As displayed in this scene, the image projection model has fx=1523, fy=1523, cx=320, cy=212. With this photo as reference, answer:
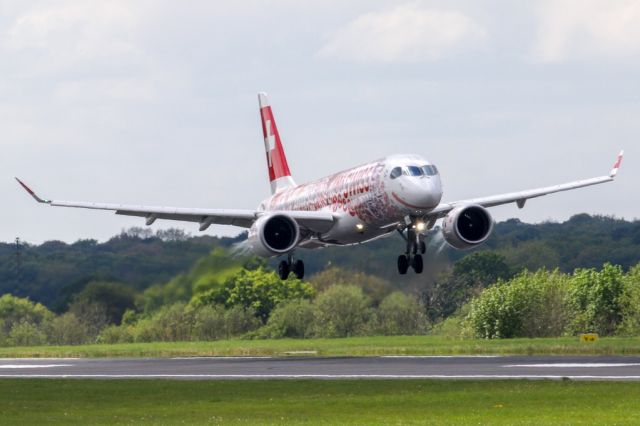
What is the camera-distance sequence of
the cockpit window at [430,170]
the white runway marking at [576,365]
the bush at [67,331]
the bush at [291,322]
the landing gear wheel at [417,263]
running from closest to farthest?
1. the white runway marking at [576,365]
2. the cockpit window at [430,170]
3. the landing gear wheel at [417,263]
4. the bush at [67,331]
5. the bush at [291,322]

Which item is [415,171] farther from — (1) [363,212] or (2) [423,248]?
(2) [423,248]

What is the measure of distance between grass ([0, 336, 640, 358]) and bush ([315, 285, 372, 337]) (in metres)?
1.43

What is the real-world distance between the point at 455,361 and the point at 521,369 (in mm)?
9953

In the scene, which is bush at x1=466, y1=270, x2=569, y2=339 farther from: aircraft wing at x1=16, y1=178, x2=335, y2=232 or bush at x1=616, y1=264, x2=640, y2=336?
aircraft wing at x1=16, y1=178, x2=335, y2=232

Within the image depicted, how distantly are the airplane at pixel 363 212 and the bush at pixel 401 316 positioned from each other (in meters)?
12.5

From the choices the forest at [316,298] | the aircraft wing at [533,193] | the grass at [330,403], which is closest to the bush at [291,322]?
the forest at [316,298]

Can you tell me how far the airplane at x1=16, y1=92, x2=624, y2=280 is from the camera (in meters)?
72.4

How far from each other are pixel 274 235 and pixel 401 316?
88.2ft

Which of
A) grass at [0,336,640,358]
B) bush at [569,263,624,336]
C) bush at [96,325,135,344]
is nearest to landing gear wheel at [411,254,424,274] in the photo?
grass at [0,336,640,358]

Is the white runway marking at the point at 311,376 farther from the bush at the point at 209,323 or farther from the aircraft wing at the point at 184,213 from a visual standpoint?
the bush at the point at 209,323

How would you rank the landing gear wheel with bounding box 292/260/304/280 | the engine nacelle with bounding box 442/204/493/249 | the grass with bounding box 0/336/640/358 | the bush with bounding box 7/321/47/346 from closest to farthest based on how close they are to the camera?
the engine nacelle with bounding box 442/204/493/249
the landing gear wheel with bounding box 292/260/304/280
the grass with bounding box 0/336/640/358
the bush with bounding box 7/321/47/346

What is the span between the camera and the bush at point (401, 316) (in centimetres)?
9848

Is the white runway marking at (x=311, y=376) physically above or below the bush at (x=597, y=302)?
below

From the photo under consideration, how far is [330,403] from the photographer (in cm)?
5628
